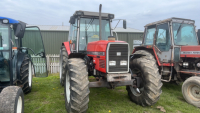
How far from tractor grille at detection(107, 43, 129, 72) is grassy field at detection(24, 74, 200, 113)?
3.26 ft

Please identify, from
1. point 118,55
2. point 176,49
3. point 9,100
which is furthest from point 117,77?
point 176,49

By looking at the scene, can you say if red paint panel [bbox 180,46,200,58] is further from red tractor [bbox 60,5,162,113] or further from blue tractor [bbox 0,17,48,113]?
blue tractor [bbox 0,17,48,113]

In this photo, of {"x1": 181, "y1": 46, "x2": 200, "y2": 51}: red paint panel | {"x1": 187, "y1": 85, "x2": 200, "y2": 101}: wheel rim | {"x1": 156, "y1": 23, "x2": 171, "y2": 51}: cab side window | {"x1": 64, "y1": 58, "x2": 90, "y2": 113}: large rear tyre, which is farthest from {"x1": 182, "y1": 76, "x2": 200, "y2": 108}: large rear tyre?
{"x1": 64, "y1": 58, "x2": 90, "y2": 113}: large rear tyre

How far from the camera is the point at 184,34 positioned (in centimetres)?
520

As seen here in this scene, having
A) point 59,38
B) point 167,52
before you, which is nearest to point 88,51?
point 167,52

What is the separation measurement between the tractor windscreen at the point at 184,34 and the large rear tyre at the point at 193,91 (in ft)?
5.06

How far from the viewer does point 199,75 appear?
4305 mm

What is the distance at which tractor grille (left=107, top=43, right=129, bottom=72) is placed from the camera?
322cm

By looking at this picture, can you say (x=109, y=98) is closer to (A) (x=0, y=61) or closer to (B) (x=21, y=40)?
(A) (x=0, y=61)

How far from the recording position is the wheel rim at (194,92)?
381 cm

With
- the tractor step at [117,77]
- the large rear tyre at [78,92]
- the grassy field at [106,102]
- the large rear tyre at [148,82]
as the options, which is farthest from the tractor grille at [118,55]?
the grassy field at [106,102]

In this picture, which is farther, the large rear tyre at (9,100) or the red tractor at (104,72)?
the red tractor at (104,72)

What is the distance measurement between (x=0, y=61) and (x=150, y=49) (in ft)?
16.2

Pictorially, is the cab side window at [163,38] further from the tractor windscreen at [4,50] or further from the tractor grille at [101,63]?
the tractor windscreen at [4,50]
